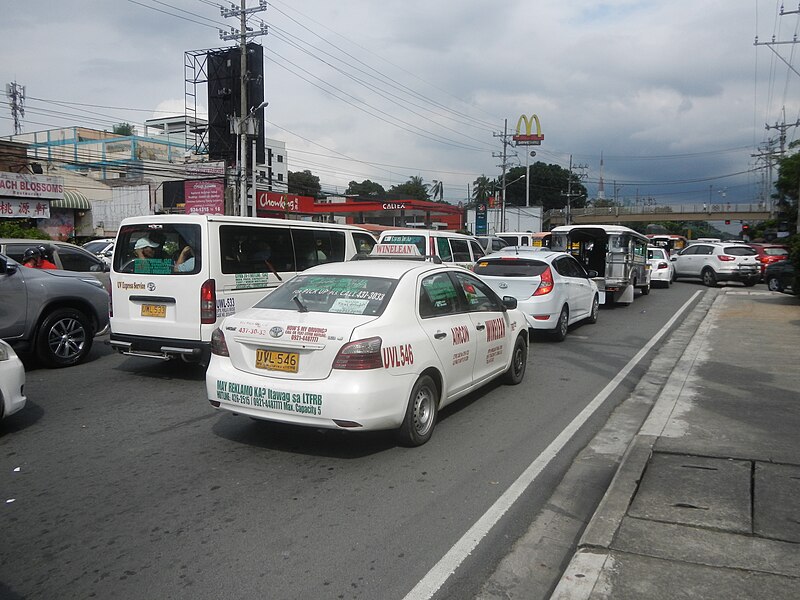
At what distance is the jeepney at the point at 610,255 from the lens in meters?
18.2

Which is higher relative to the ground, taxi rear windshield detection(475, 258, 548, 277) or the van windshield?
the van windshield

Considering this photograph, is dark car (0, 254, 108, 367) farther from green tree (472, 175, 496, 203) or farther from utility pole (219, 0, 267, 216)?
green tree (472, 175, 496, 203)

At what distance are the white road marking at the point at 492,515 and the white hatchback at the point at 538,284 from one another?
3428 millimetres

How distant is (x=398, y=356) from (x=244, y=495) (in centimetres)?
162

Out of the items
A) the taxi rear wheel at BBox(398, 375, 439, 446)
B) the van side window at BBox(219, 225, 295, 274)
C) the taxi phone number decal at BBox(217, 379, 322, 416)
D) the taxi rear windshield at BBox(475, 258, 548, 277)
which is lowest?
the taxi rear wheel at BBox(398, 375, 439, 446)

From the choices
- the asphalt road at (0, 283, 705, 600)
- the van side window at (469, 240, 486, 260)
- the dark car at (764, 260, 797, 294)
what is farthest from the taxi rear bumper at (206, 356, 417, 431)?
the dark car at (764, 260, 797, 294)

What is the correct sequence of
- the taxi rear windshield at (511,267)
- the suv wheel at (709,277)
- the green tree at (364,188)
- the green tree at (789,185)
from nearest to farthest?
1. the taxi rear windshield at (511,267)
2. the suv wheel at (709,277)
3. the green tree at (789,185)
4. the green tree at (364,188)

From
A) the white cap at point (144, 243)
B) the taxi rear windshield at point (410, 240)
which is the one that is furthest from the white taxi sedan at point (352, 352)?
the taxi rear windshield at point (410, 240)

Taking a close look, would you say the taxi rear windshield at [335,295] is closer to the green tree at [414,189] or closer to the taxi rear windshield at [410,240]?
the taxi rear windshield at [410,240]

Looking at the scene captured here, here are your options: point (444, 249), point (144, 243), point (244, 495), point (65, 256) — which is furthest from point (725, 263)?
point (244, 495)

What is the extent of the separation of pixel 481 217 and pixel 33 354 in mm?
56347

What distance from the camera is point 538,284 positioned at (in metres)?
11.4

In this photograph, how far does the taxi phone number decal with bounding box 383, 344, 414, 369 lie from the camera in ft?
17.2

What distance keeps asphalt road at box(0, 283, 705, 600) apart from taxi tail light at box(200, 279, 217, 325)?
2.88 feet
